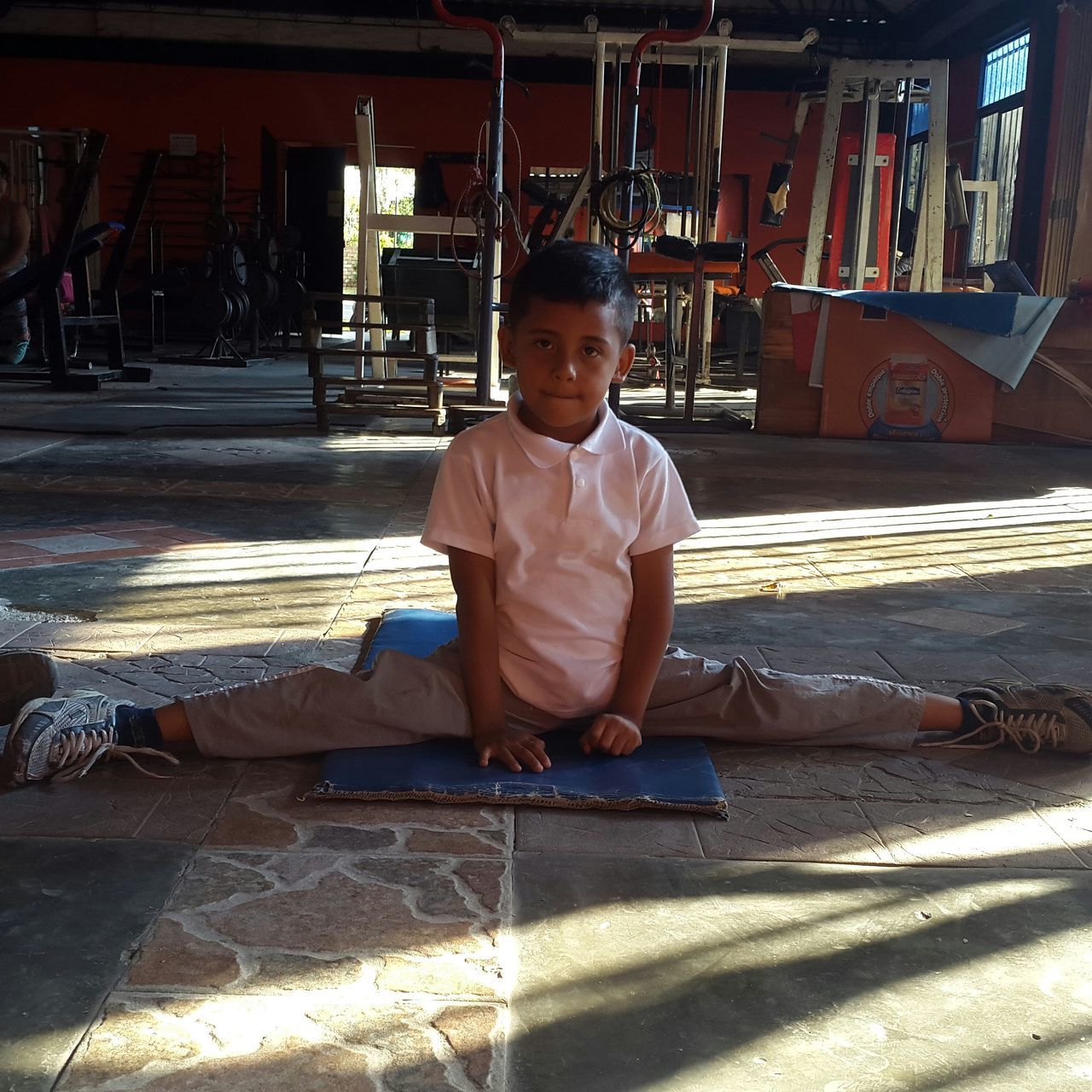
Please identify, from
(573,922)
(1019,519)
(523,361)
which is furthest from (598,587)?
(1019,519)

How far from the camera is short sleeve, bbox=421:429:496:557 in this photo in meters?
1.82

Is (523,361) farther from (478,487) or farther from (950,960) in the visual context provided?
(950,960)

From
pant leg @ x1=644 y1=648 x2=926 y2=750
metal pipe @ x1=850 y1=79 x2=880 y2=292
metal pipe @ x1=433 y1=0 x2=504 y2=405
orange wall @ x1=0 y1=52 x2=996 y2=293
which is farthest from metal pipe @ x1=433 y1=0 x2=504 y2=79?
orange wall @ x1=0 y1=52 x2=996 y2=293

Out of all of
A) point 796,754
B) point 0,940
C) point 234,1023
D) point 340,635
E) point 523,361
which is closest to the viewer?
point 234,1023

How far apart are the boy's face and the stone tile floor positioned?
0.57 metres

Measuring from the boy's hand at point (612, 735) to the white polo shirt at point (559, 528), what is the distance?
61 millimetres

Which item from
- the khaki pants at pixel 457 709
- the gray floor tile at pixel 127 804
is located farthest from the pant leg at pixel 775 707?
the gray floor tile at pixel 127 804

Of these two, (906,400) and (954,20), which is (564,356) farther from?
(954,20)

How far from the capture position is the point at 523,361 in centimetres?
177

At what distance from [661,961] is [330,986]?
341mm

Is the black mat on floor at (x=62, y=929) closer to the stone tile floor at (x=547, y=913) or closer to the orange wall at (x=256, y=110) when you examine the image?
the stone tile floor at (x=547, y=913)

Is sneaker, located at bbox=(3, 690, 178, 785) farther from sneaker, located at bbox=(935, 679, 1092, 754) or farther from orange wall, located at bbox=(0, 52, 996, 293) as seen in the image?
orange wall, located at bbox=(0, 52, 996, 293)

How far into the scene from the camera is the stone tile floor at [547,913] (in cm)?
114

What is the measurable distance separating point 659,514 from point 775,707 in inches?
15.1
